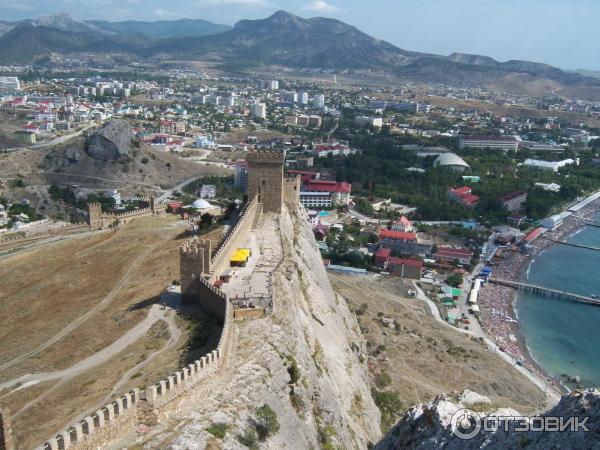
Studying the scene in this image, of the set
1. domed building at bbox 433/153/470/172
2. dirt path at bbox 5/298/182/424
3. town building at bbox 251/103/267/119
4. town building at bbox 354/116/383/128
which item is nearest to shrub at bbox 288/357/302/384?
dirt path at bbox 5/298/182/424

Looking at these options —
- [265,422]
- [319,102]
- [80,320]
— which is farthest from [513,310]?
[319,102]

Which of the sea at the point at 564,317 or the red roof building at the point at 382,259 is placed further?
the red roof building at the point at 382,259

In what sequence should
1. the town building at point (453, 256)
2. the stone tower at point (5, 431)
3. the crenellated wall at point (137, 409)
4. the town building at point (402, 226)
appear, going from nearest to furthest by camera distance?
the stone tower at point (5, 431) < the crenellated wall at point (137, 409) < the town building at point (453, 256) < the town building at point (402, 226)

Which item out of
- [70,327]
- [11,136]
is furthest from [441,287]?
[11,136]

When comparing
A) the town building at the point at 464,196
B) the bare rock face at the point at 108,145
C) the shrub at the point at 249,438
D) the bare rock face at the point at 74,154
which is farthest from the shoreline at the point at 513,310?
the bare rock face at the point at 74,154

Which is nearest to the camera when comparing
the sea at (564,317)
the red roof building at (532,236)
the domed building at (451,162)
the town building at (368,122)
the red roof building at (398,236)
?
the sea at (564,317)

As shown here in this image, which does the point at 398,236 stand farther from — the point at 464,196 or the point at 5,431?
the point at 5,431

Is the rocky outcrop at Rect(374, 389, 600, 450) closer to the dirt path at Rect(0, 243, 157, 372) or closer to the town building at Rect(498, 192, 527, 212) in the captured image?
the dirt path at Rect(0, 243, 157, 372)

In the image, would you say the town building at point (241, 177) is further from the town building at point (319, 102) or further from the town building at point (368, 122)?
the town building at point (319, 102)
